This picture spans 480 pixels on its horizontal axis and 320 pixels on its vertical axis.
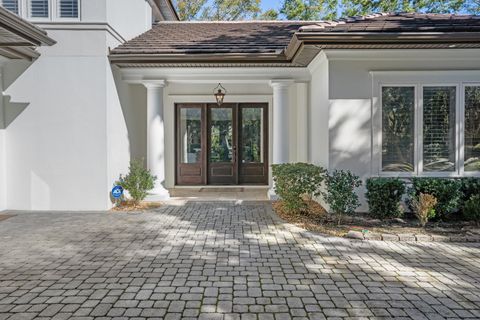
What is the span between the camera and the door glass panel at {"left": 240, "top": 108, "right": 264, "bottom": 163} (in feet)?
39.2

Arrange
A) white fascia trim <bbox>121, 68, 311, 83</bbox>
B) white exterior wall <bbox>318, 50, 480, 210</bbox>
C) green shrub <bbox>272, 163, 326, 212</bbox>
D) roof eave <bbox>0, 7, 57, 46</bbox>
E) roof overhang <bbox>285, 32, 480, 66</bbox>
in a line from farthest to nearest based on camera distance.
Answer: white fascia trim <bbox>121, 68, 311, 83</bbox> < white exterior wall <bbox>318, 50, 480, 210</bbox> < green shrub <bbox>272, 163, 326, 212</bbox> < roof overhang <bbox>285, 32, 480, 66</bbox> < roof eave <bbox>0, 7, 57, 46</bbox>

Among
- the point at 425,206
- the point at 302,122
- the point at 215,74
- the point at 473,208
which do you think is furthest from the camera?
the point at 302,122

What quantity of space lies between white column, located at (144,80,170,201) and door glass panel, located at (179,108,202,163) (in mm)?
2593

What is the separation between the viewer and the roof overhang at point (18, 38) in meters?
5.85

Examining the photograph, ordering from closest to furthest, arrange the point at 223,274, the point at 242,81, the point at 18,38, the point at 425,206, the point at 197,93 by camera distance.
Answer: the point at 223,274 → the point at 425,206 → the point at 18,38 → the point at 242,81 → the point at 197,93

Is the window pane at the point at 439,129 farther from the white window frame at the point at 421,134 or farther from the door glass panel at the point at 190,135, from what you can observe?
the door glass panel at the point at 190,135

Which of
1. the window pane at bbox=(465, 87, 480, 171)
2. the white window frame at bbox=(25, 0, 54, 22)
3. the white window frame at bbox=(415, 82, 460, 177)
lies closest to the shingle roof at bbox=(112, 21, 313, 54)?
the white window frame at bbox=(25, 0, 54, 22)

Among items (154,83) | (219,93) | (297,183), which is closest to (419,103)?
(297,183)

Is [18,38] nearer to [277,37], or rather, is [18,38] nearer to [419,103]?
[277,37]

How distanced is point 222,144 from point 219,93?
213 cm

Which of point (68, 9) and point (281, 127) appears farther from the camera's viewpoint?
point (281, 127)

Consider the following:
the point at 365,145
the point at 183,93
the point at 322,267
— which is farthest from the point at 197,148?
the point at 322,267

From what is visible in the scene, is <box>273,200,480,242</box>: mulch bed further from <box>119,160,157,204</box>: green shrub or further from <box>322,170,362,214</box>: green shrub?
<box>119,160,157,204</box>: green shrub

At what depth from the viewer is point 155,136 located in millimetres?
9266
